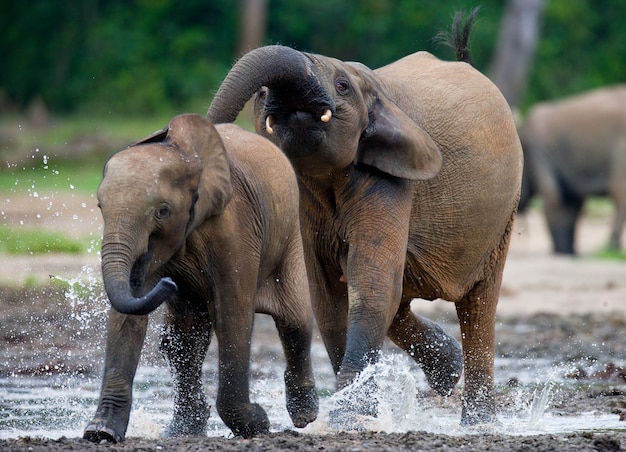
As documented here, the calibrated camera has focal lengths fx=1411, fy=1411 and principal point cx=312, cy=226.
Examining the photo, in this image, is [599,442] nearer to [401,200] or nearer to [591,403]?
[401,200]

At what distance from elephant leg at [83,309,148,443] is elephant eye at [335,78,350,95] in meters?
1.35

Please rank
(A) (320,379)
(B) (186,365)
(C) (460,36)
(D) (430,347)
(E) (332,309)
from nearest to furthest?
1. (B) (186,365)
2. (E) (332,309)
3. (D) (430,347)
4. (C) (460,36)
5. (A) (320,379)

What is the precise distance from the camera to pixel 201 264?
6.07 meters

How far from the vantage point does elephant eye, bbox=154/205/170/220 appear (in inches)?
223

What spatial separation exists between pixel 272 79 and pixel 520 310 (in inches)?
301

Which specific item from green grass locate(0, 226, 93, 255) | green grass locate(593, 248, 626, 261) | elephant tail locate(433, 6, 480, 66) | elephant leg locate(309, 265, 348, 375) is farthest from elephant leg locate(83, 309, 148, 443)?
green grass locate(593, 248, 626, 261)

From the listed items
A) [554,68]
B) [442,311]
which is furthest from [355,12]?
[442,311]

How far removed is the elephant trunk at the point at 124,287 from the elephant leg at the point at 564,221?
1359 centimetres

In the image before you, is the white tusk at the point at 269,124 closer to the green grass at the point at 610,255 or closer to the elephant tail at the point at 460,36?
the elephant tail at the point at 460,36

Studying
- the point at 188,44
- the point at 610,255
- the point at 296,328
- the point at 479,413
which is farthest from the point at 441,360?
the point at 188,44

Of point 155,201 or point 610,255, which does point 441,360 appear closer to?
point 155,201

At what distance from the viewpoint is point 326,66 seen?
20.7ft

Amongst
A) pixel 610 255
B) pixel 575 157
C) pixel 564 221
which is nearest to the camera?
pixel 610 255

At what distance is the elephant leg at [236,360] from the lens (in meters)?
6.12
